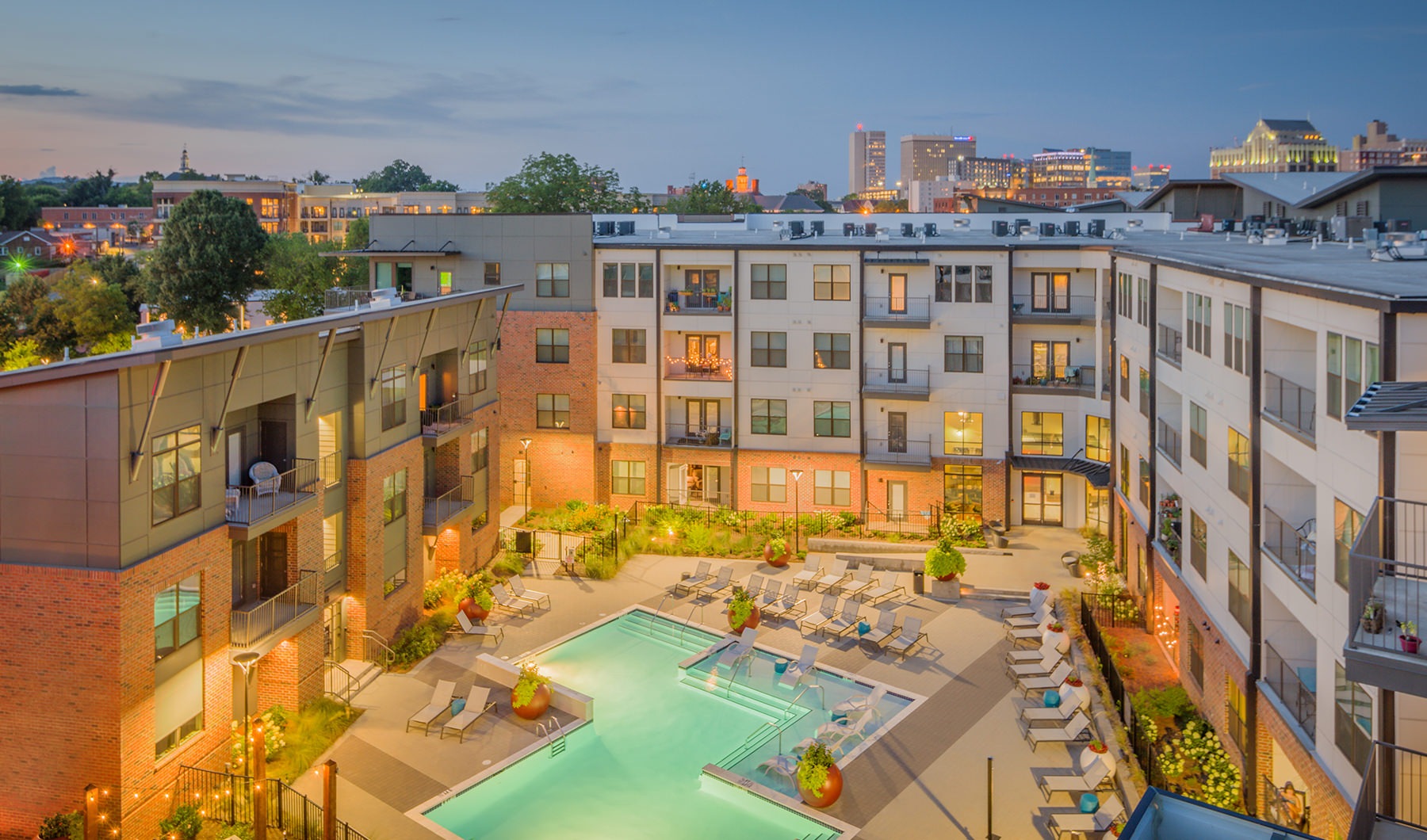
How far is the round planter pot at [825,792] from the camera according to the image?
762 inches

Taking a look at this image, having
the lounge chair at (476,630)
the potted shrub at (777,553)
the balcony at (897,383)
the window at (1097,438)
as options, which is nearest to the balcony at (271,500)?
the lounge chair at (476,630)

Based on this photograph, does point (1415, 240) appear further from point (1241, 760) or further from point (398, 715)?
point (398, 715)

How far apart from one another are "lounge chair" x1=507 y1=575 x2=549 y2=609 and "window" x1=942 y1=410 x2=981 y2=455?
52.6 feet

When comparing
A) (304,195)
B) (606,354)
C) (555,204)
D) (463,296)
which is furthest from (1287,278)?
(304,195)

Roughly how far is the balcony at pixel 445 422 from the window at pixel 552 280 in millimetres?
9540

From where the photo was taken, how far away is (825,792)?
1934 centimetres

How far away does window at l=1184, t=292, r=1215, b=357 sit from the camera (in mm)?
21859

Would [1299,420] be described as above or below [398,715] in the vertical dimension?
above

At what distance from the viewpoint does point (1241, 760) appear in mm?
19094

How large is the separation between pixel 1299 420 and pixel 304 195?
602 feet

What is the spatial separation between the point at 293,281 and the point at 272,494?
67.1 metres

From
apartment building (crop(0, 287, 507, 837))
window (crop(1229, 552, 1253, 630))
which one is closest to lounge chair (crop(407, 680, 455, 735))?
apartment building (crop(0, 287, 507, 837))

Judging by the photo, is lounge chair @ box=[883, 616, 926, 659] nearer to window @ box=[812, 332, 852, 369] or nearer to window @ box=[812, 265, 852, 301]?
window @ box=[812, 332, 852, 369]

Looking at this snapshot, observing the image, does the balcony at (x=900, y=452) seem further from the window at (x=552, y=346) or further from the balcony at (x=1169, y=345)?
the balcony at (x=1169, y=345)
